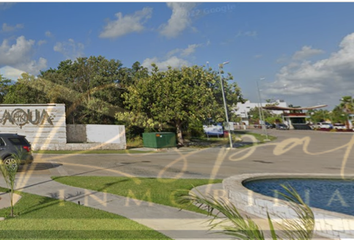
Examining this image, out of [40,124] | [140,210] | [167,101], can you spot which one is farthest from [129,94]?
[140,210]

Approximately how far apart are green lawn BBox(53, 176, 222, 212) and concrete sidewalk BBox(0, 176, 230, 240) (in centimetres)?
40

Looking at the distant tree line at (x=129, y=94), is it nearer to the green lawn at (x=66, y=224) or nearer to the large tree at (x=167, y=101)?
the large tree at (x=167, y=101)

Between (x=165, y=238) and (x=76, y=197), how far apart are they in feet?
13.9

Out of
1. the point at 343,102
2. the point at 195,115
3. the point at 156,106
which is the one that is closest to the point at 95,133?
the point at 156,106

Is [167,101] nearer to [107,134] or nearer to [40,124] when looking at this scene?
[107,134]

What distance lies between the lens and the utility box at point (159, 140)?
86.4ft

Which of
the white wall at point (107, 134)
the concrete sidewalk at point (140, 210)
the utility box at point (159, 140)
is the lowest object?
the concrete sidewalk at point (140, 210)

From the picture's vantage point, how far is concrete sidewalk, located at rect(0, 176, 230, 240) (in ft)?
18.2

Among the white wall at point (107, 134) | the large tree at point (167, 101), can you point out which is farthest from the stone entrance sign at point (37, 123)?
the large tree at point (167, 101)

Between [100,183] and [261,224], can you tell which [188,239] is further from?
[100,183]

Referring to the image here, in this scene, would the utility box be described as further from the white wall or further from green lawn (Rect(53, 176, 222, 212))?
green lawn (Rect(53, 176, 222, 212))

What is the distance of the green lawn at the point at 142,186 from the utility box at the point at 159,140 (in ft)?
50.4

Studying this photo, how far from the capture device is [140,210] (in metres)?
6.92

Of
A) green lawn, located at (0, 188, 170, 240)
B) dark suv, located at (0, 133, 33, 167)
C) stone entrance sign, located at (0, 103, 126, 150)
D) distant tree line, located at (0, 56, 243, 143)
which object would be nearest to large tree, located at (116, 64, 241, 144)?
distant tree line, located at (0, 56, 243, 143)
